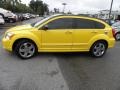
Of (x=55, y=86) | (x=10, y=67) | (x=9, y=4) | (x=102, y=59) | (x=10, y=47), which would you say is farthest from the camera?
(x=9, y=4)

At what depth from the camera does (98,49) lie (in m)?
8.83

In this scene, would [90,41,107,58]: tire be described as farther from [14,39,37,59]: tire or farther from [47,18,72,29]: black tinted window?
[14,39,37,59]: tire

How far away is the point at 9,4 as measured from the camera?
4797 cm

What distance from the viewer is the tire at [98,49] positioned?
8719 mm

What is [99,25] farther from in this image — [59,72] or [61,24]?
[59,72]

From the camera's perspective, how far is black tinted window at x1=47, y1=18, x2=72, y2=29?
26.9 ft

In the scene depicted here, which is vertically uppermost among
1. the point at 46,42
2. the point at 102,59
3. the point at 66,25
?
the point at 66,25

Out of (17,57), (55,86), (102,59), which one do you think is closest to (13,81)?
(55,86)

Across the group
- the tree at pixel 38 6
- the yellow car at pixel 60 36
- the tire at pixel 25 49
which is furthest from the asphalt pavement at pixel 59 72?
the tree at pixel 38 6

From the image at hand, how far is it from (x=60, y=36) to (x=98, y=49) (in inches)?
65.9

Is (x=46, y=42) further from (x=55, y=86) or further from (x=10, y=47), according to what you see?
(x=55, y=86)

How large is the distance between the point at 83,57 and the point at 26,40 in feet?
7.47

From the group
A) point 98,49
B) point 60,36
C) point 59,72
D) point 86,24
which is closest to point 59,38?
point 60,36

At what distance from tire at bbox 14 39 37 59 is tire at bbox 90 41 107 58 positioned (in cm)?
229
